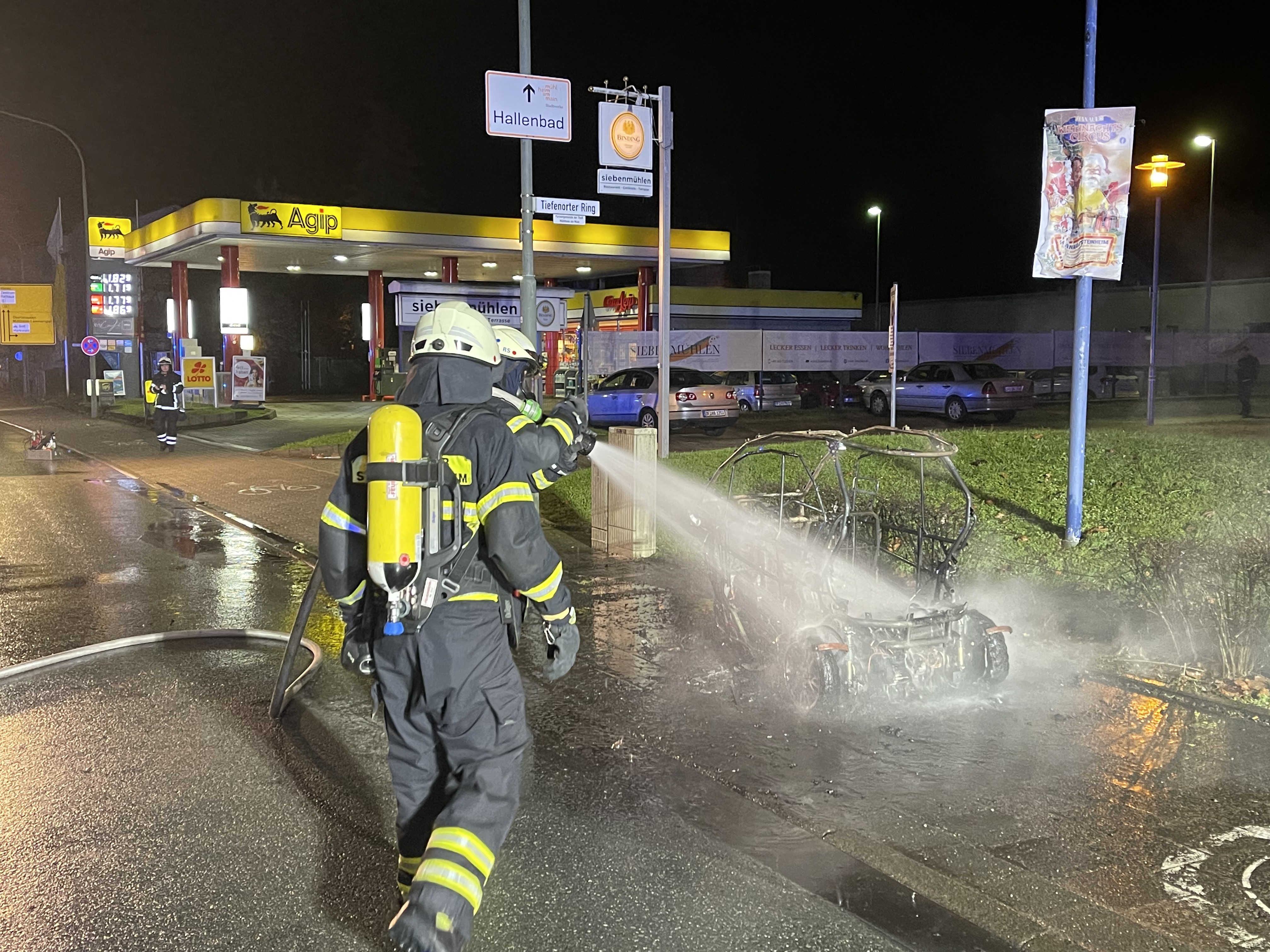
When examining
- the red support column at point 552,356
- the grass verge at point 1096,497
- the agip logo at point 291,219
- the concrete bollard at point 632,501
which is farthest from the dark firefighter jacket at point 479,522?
the red support column at point 552,356

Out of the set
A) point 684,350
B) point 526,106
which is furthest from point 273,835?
point 684,350

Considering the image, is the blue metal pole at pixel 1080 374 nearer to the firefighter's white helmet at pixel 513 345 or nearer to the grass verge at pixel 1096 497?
the grass verge at pixel 1096 497

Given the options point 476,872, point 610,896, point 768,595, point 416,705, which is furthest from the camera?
point 768,595

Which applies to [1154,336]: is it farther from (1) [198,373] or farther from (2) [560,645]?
(1) [198,373]

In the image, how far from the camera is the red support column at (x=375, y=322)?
3456cm

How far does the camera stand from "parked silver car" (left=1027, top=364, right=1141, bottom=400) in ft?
107

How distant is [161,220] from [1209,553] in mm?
34065

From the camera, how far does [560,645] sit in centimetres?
345

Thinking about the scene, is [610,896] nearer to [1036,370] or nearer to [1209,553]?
[1209,553]

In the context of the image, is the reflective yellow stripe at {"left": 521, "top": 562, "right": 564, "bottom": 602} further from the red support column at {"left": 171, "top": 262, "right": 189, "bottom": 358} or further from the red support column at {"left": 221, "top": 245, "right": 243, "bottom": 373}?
the red support column at {"left": 171, "top": 262, "right": 189, "bottom": 358}

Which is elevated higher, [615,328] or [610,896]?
[615,328]

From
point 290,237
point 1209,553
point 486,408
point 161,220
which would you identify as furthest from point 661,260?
point 161,220

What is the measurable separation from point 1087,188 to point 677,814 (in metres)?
5.98

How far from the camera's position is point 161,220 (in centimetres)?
3372
